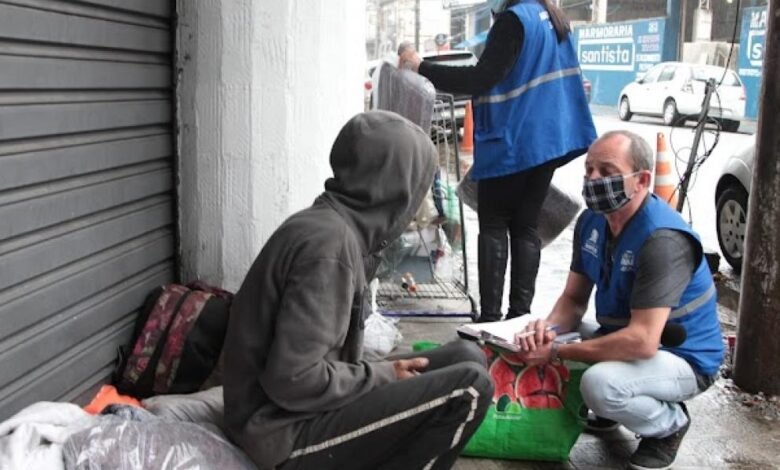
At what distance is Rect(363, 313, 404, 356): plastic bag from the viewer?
14.0 feet

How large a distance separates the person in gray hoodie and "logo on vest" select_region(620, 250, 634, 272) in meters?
0.91

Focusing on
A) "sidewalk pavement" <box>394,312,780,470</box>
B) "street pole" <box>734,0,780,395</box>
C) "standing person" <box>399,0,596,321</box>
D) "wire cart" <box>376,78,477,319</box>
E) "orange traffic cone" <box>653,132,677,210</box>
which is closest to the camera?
"sidewalk pavement" <box>394,312,780,470</box>

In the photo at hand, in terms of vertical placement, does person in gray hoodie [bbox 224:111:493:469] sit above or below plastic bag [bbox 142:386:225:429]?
above

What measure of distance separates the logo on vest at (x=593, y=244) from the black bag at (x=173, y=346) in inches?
59.7

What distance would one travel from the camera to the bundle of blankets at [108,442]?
94.6 inches

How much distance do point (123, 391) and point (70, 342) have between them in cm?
47

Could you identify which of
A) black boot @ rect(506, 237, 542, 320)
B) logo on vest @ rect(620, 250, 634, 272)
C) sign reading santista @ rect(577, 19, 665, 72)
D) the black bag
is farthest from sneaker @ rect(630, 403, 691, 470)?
sign reading santista @ rect(577, 19, 665, 72)

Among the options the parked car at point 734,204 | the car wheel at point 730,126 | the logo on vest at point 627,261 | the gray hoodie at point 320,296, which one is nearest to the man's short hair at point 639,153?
the logo on vest at point 627,261

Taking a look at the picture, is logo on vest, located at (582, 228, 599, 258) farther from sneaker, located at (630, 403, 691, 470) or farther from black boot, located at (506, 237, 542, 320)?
black boot, located at (506, 237, 542, 320)

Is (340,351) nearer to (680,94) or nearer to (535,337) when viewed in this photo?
(535,337)

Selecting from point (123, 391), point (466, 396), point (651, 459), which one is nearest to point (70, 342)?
point (123, 391)

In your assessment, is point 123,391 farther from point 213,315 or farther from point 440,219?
point 440,219

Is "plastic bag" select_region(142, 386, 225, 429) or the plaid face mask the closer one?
"plastic bag" select_region(142, 386, 225, 429)

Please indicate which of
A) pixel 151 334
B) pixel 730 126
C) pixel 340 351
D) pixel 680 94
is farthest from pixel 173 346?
pixel 680 94
